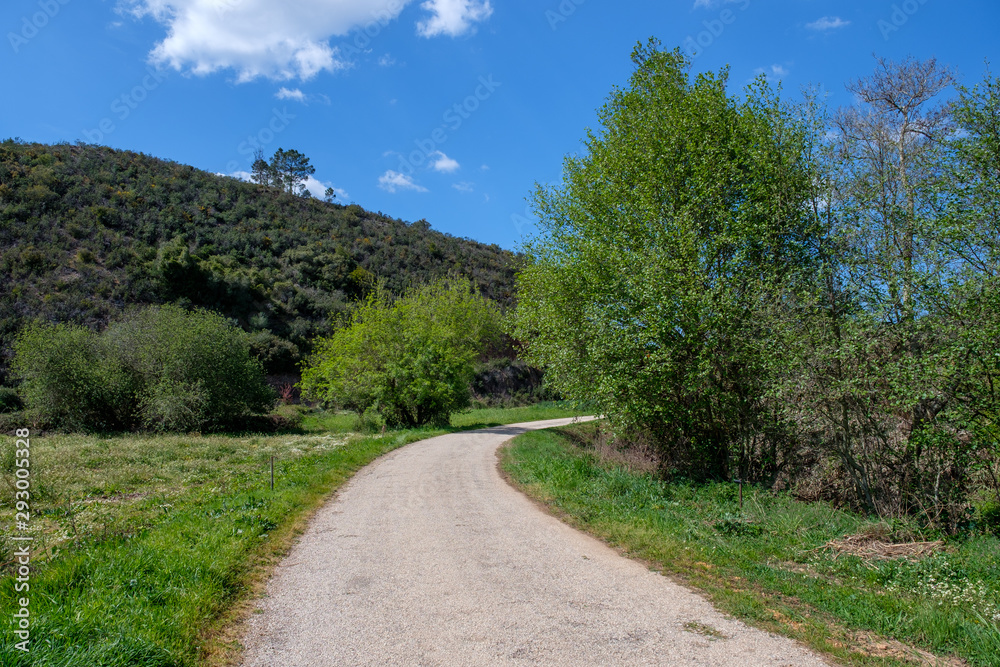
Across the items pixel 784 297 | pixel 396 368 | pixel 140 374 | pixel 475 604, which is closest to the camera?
pixel 475 604

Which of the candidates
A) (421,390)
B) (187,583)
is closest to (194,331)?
(421,390)

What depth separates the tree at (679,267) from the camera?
37.0 ft

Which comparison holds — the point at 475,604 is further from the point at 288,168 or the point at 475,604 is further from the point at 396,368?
the point at 288,168

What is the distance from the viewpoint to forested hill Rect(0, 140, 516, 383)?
38.4 meters

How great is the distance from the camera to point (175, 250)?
41812 mm

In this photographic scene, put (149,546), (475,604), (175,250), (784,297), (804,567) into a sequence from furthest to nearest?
(175,250) < (784,297) < (804,567) < (149,546) < (475,604)

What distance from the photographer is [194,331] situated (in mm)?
27094

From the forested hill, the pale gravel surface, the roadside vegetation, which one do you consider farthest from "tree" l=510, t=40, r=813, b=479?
the forested hill

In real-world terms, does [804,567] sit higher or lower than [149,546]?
lower

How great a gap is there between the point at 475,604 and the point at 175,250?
147 ft

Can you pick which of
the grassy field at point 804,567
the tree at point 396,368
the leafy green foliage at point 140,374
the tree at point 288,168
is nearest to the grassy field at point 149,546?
the grassy field at point 804,567

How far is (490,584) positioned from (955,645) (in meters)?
4.16

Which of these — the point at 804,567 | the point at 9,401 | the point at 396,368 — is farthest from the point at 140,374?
the point at 804,567

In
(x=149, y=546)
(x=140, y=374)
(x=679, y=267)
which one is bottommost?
(x=149, y=546)
